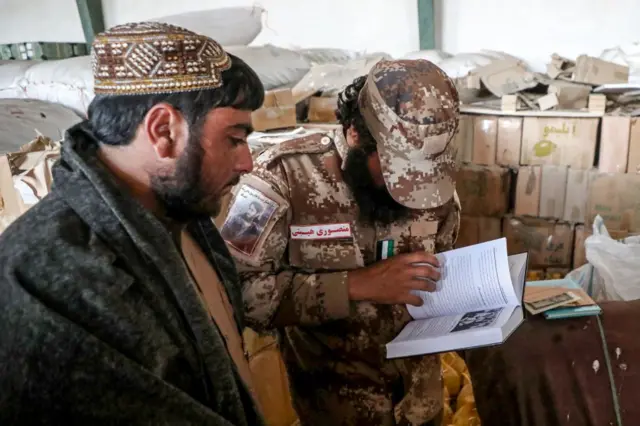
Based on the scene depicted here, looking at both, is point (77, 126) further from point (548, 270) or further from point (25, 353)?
point (548, 270)

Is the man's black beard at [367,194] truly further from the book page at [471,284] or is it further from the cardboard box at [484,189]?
the cardboard box at [484,189]

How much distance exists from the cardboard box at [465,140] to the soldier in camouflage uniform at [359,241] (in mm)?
1291

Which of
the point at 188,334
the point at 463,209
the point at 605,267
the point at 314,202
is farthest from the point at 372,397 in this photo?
the point at 463,209

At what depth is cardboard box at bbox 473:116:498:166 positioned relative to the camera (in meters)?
2.38

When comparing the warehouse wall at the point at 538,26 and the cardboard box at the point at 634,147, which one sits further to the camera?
the warehouse wall at the point at 538,26

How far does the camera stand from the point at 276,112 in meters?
2.04

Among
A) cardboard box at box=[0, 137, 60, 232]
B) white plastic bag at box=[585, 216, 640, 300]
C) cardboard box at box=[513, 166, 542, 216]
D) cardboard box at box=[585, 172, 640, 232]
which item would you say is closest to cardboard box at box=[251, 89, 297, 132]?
cardboard box at box=[0, 137, 60, 232]

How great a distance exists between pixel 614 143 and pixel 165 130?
197 cm

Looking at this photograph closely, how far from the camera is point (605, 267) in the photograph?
1.74m

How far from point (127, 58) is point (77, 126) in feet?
0.39

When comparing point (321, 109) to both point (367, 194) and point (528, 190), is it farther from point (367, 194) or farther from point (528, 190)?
point (367, 194)

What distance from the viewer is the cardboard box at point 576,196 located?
225cm

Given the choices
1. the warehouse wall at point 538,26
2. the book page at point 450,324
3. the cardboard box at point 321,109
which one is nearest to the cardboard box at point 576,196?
the warehouse wall at point 538,26

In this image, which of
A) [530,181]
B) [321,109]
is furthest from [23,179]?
[530,181]
